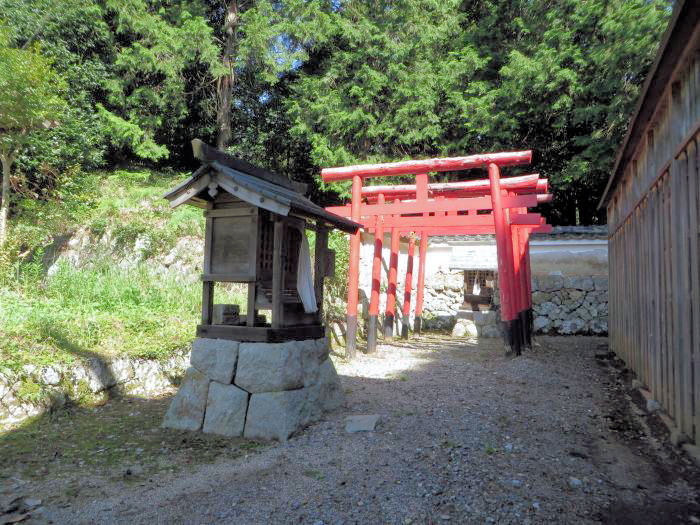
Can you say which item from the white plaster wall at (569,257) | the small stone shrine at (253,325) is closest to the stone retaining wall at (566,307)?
the white plaster wall at (569,257)

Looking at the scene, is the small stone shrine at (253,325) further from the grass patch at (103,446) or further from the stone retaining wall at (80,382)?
the stone retaining wall at (80,382)

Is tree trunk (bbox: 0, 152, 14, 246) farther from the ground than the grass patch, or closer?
farther from the ground

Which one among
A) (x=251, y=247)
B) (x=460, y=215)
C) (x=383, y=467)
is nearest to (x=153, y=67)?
(x=460, y=215)

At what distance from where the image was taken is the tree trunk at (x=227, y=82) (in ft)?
53.2

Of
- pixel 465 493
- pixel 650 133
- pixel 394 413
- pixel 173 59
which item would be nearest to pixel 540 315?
pixel 650 133

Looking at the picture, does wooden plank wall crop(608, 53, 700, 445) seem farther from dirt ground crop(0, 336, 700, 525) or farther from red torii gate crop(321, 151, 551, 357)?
red torii gate crop(321, 151, 551, 357)

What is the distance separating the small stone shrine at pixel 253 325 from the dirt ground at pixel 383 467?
25cm

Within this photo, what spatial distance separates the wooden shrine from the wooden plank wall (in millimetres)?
3301

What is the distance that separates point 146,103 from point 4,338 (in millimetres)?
13914

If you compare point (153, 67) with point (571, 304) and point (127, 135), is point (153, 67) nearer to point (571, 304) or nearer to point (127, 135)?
point (127, 135)

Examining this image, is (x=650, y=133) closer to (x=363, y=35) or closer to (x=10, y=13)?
(x=363, y=35)

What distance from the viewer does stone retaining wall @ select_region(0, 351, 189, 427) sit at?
167 inches

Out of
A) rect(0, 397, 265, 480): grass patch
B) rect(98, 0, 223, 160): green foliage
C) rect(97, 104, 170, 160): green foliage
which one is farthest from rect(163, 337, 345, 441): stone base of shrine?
rect(98, 0, 223, 160): green foliage

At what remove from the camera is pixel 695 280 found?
318 cm
